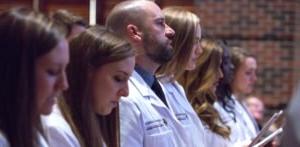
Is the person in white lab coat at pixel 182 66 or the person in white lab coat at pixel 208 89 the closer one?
the person in white lab coat at pixel 182 66

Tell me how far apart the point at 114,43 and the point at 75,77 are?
183 mm

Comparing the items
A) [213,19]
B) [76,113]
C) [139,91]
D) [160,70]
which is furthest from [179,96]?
[213,19]

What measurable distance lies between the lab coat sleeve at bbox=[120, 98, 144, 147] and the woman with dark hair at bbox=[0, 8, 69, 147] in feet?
3.16

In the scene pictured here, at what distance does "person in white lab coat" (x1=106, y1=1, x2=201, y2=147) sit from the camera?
10.9ft

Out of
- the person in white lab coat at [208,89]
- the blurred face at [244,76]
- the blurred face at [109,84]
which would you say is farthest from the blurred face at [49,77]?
the blurred face at [244,76]

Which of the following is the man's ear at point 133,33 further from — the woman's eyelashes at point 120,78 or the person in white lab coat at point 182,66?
the woman's eyelashes at point 120,78

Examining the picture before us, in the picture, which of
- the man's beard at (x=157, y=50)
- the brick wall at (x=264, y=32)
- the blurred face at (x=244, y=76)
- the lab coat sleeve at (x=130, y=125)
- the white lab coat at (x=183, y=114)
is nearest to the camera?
the lab coat sleeve at (x=130, y=125)

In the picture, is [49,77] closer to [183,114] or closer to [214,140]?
[183,114]

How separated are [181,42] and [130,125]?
821mm

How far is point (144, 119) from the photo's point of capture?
328 centimetres

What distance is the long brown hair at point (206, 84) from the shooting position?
462cm

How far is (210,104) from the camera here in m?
4.76

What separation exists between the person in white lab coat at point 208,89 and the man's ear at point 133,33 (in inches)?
40.7

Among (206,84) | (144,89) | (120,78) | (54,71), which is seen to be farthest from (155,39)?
(54,71)
